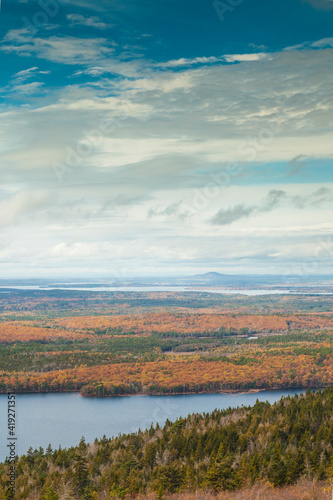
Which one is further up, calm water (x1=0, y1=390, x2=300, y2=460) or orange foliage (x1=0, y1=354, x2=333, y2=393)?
orange foliage (x1=0, y1=354, x2=333, y2=393)

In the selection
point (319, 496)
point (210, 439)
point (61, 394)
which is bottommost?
point (61, 394)

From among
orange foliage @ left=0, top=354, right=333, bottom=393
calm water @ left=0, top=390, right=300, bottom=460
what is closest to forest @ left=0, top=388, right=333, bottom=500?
calm water @ left=0, top=390, right=300, bottom=460

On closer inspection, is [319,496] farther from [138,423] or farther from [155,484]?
[138,423]

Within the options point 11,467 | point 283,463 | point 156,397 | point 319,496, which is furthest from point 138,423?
point 319,496

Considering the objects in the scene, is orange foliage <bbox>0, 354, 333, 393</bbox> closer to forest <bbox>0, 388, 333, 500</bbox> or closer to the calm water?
the calm water

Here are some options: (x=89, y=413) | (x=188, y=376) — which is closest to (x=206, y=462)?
(x=89, y=413)

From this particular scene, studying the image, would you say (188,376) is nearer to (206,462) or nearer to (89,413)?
(89,413)
